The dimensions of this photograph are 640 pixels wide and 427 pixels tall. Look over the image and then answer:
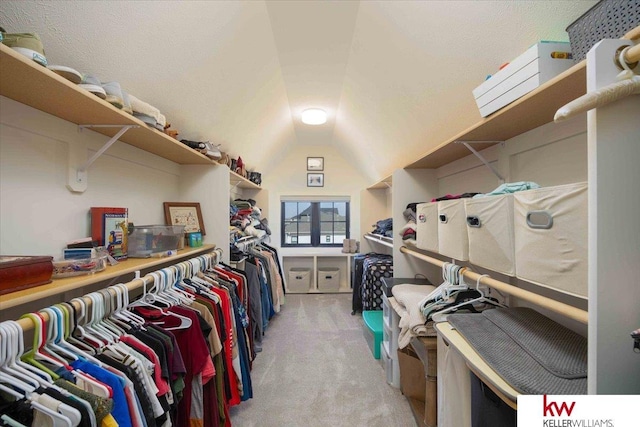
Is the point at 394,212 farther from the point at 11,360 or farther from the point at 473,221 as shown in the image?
the point at 11,360

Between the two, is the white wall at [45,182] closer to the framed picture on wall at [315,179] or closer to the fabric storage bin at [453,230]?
the fabric storage bin at [453,230]

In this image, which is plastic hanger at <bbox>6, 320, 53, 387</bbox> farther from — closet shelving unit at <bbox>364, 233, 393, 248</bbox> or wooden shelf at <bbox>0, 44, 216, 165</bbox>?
closet shelving unit at <bbox>364, 233, 393, 248</bbox>

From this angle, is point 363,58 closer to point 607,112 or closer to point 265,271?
point 607,112

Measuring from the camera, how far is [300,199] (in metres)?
4.79

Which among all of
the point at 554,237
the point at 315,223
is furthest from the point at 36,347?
the point at 315,223

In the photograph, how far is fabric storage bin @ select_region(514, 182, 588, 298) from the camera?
2.27 feet

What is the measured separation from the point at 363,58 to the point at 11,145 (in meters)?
1.98

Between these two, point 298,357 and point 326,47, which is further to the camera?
point 298,357

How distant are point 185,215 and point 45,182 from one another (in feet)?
3.41

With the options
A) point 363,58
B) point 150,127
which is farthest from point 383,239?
point 150,127

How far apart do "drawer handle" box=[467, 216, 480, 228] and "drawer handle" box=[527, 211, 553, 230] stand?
0.28 meters

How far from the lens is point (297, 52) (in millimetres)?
2080

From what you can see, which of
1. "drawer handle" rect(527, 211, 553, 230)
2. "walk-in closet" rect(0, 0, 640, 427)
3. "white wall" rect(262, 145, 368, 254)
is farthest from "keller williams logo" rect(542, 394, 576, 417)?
"white wall" rect(262, 145, 368, 254)

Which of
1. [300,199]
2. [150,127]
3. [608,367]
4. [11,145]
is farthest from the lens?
[300,199]
